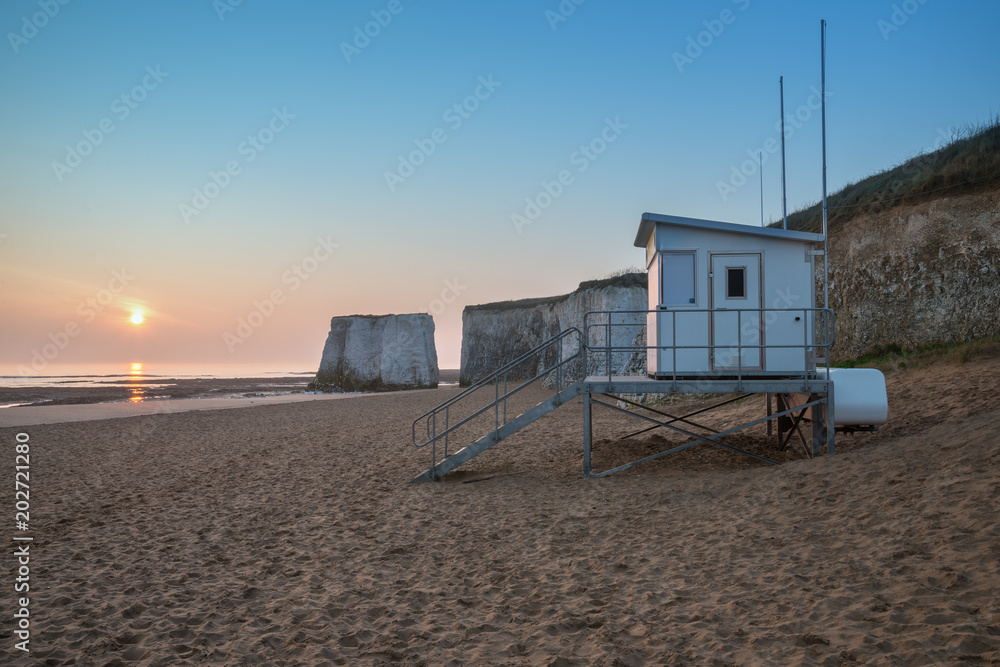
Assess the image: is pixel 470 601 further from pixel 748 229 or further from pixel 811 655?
pixel 748 229

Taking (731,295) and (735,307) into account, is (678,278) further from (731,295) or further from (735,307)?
(735,307)

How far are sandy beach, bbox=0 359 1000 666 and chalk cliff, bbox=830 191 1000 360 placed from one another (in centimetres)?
755

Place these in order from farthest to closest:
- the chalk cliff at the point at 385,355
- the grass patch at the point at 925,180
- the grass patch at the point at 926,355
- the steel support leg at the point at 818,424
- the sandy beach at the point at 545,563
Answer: the chalk cliff at the point at 385,355 < the grass patch at the point at 925,180 < the grass patch at the point at 926,355 < the steel support leg at the point at 818,424 < the sandy beach at the point at 545,563

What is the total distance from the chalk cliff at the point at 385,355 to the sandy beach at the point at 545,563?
43634mm

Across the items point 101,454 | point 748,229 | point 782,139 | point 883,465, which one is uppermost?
point 782,139

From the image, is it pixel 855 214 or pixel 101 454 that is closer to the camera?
pixel 101 454

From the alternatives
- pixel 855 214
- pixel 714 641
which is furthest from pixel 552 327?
pixel 714 641

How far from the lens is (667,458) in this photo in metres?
12.6

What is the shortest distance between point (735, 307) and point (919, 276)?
499 inches

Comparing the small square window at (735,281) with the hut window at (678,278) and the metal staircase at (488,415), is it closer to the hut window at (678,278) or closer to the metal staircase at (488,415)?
the hut window at (678,278)

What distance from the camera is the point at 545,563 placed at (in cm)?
682

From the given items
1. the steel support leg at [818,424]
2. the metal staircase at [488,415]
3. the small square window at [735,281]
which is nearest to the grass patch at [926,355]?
the steel support leg at [818,424]

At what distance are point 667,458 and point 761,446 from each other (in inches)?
94.7

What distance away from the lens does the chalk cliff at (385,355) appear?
56062mm
